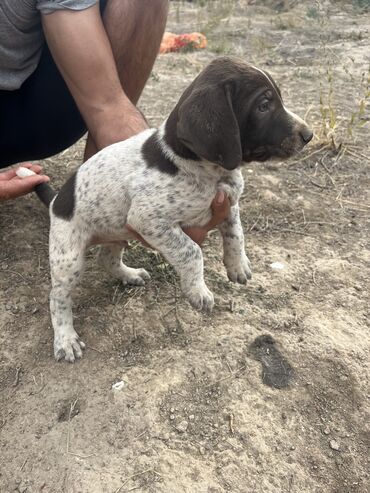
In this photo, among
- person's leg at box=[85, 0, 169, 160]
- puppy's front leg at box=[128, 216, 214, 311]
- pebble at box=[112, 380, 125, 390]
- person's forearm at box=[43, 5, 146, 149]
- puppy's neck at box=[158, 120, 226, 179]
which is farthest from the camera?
person's leg at box=[85, 0, 169, 160]

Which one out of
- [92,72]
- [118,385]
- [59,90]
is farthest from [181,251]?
[59,90]

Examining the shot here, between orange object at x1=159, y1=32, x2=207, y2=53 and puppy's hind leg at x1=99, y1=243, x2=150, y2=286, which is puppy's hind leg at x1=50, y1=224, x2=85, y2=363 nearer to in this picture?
puppy's hind leg at x1=99, y1=243, x2=150, y2=286

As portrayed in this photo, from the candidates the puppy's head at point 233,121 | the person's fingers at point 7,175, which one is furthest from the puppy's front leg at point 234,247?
the person's fingers at point 7,175

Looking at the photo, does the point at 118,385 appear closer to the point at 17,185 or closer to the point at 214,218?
the point at 214,218

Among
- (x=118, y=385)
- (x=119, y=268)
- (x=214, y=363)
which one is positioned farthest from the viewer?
(x=119, y=268)

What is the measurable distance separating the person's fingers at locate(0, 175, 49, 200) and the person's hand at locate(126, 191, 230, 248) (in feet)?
4.11

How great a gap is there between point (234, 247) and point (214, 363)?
0.71 meters

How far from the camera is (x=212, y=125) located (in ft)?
8.02

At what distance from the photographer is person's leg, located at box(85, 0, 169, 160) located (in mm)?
3850

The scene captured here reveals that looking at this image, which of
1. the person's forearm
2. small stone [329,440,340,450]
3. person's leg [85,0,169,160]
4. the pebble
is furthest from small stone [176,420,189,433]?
person's leg [85,0,169,160]

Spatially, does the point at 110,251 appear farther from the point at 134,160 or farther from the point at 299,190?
the point at 299,190

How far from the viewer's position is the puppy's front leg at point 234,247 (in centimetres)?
319

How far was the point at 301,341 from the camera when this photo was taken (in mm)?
3275

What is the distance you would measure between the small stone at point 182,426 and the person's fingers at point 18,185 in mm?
2165
